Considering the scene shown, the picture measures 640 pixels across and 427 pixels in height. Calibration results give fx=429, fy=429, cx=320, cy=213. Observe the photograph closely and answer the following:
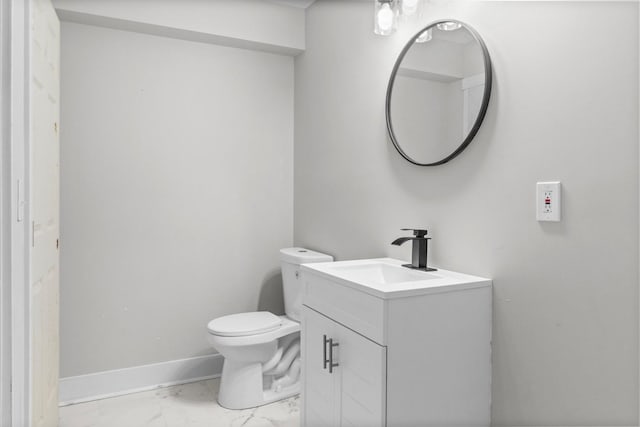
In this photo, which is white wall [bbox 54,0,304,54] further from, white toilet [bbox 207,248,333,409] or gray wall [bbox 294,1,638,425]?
white toilet [bbox 207,248,333,409]

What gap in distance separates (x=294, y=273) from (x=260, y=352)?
49 cm

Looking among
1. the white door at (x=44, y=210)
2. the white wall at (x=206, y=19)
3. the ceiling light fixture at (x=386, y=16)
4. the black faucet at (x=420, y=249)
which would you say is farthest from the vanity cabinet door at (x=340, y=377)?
the white wall at (x=206, y=19)

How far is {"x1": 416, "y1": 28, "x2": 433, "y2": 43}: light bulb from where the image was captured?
1.75 meters

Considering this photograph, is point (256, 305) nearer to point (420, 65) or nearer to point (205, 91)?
point (205, 91)

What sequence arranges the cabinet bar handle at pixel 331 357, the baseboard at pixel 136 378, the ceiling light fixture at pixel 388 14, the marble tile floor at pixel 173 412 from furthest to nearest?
the baseboard at pixel 136 378 → the marble tile floor at pixel 173 412 → the ceiling light fixture at pixel 388 14 → the cabinet bar handle at pixel 331 357

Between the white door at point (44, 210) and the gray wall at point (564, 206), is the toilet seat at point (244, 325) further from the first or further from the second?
the gray wall at point (564, 206)

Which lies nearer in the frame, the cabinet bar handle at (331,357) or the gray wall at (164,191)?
the cabinet bar handle at (331,357)

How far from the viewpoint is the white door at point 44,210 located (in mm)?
1438

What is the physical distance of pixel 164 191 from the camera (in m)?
Result: 2.59

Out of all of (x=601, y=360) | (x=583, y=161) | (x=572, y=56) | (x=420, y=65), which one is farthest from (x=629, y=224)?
(x=420, y=65)

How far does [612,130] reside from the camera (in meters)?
1.15

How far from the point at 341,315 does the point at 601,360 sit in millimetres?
790

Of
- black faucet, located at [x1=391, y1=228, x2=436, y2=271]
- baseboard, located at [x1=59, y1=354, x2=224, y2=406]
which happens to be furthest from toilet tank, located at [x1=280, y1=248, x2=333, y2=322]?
black faucet, located at [x1=391, y1=228, x2=436, y2=271]

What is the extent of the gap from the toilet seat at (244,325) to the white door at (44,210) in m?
0.75
